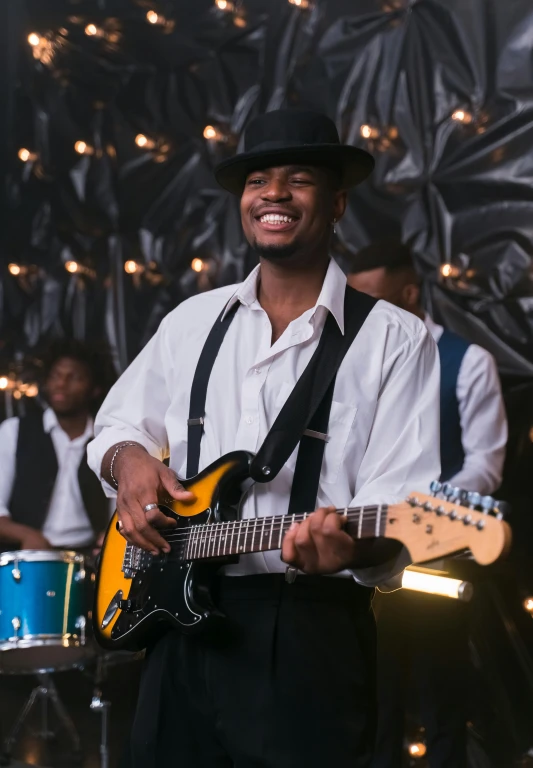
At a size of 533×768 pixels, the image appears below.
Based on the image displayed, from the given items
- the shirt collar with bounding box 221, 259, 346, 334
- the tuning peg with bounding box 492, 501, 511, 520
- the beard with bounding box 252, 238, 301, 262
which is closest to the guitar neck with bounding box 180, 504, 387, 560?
the tuning peg with bounding box 492, 501, 511, 520

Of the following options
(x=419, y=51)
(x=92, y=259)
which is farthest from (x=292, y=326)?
(x=92, y=259)

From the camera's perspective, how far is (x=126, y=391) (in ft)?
8.34

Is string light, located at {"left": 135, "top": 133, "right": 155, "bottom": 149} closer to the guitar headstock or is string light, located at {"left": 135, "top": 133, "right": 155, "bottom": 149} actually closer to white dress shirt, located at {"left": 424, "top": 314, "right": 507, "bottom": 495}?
white dress shirt, located at {"left": 424, "top": 314, "right": 507, "bottom": 495}

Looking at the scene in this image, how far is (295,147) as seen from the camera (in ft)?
7.53

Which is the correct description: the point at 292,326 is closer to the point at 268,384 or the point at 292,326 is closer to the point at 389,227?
the point at 268,384

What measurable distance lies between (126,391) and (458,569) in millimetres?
1672

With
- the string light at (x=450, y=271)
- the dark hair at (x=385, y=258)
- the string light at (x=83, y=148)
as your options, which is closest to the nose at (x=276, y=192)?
the dark hair at (x=385, y=258)

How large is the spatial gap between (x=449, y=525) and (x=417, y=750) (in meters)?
2.47

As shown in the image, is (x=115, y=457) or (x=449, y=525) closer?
(x=449, y=525)

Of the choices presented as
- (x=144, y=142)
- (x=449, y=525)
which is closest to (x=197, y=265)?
(x=144, y=142)

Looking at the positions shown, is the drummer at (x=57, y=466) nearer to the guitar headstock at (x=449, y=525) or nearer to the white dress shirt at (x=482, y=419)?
the white dress shirt at (x=482, y=419)

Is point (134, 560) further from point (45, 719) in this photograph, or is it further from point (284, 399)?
point (45, 719)

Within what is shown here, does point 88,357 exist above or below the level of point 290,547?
above

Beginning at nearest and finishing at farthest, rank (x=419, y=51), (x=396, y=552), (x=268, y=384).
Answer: (x=396, y=552) → (x=268, y=384) → (x=419, y=51)
